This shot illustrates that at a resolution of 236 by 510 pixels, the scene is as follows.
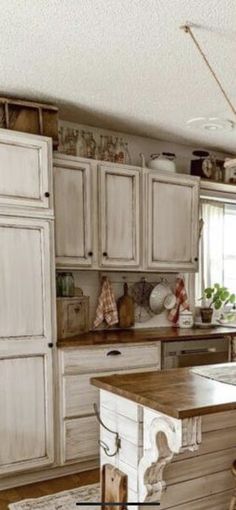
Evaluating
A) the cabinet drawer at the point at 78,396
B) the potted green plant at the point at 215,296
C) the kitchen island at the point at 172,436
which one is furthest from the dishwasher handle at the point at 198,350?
Answer: the kitchen island at the point at 172,436

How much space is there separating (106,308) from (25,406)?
1.02 metres

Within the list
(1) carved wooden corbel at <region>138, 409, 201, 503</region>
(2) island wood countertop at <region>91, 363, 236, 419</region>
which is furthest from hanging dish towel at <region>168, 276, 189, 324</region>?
(1) carved wooden corbel at <region>138, 409, 201, 503</region>

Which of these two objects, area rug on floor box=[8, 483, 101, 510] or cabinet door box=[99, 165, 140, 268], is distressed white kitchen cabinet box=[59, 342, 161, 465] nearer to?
area rug on floor box=[8, 483, 101, 510]

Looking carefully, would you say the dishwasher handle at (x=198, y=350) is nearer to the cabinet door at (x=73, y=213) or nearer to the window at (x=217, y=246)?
the window at (x=217, y=246)

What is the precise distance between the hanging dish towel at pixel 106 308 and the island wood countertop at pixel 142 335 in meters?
0.09

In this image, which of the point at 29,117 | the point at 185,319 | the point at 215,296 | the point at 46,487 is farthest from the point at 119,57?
the point at 46,487

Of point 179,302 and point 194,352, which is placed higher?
point 179,302

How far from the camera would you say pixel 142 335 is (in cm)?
317

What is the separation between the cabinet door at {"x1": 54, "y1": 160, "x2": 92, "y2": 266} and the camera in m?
2.97

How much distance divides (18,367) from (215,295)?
7.00ft

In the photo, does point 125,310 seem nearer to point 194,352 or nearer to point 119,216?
point 194,352

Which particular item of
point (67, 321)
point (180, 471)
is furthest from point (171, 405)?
point (67, 321)

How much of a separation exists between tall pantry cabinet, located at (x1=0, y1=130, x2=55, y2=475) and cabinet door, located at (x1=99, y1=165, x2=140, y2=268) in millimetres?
547

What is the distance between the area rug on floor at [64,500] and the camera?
7.93 feet
